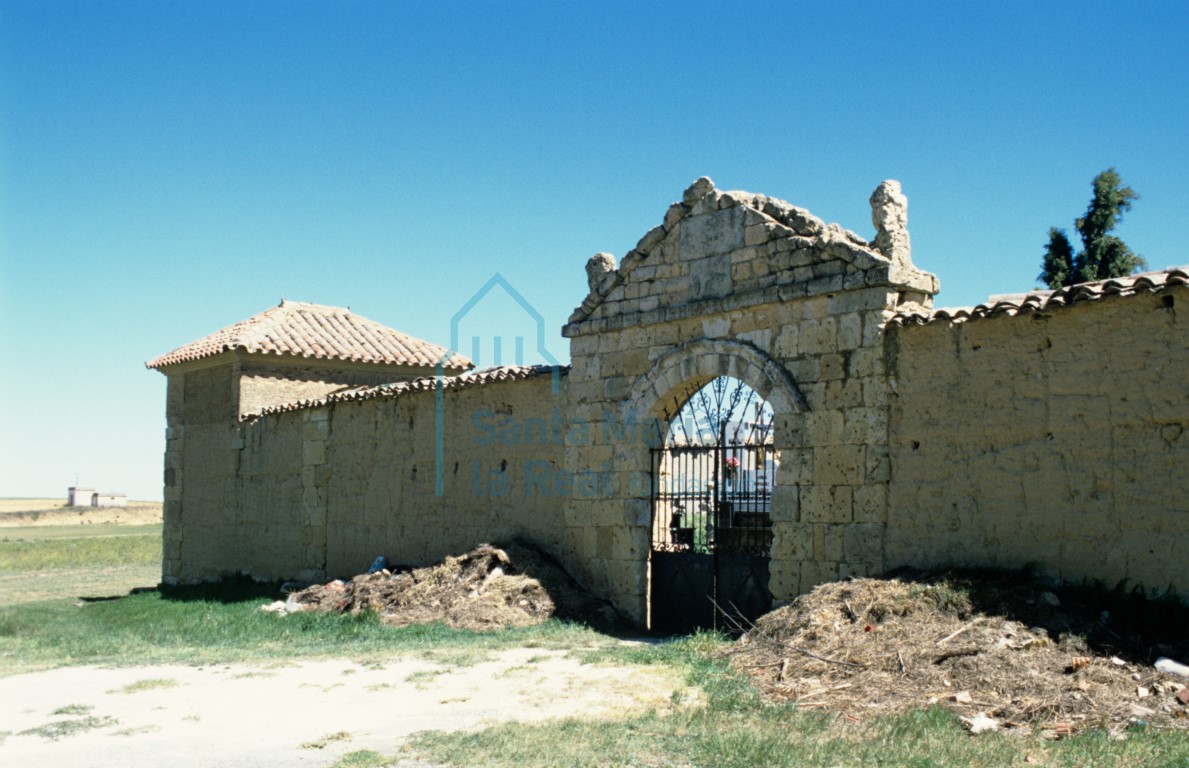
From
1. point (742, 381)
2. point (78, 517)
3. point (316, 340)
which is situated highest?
point (316, 340)

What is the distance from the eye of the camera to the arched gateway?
30.8ft

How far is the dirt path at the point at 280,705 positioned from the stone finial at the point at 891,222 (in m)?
4.16

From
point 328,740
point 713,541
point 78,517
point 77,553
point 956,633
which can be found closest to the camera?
point 328,740

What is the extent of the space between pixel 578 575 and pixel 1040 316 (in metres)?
5.85

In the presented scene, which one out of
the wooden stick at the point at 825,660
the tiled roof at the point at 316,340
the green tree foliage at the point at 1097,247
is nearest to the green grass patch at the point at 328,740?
the wooden stick at the point at 825,660

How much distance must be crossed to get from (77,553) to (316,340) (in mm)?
16781

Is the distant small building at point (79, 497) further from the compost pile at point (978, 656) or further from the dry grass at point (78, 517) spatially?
the compost pile at point (978, 656)

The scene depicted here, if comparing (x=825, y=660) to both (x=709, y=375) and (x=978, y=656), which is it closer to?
(x=978, y=656)

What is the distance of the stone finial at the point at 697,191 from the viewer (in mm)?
11023

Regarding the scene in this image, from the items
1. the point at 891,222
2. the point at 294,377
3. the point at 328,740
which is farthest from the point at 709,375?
the point at 294,377

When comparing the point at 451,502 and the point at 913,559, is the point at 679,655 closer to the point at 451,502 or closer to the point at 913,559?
Answer: the point at 913,559

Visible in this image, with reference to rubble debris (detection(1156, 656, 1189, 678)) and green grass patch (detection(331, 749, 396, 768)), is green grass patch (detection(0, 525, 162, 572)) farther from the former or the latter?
rubble debris (detection(1156, 656, 1189, 678))

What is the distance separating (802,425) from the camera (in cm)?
983

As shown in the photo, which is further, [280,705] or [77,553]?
[77,553]
